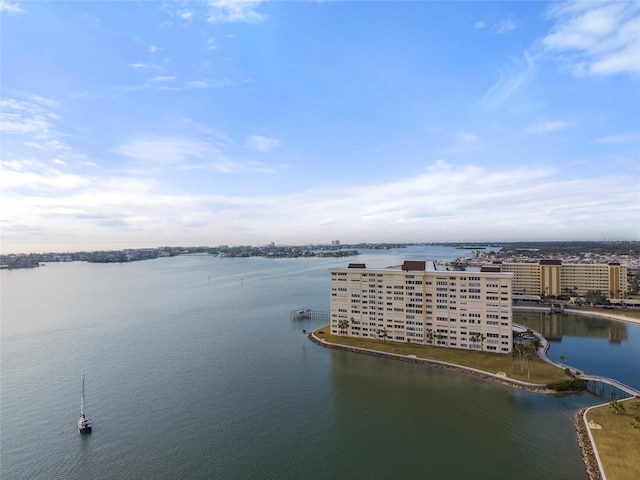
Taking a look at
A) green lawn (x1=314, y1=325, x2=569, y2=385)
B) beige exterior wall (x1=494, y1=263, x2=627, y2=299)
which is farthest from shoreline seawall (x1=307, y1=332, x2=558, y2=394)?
beige exterior wall (x1=494, y1=263, x2=627, y2=299)

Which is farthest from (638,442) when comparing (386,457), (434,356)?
(434,356)

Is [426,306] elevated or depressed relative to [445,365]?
elevated

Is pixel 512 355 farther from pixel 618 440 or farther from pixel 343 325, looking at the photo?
pixel 343 325

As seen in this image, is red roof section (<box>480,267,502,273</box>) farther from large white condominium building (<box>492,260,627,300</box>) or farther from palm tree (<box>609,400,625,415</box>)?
large white condominium building (<box>492,260,627,300</box>)

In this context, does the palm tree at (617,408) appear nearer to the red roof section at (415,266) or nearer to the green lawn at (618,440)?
the green lawn at (618,440)

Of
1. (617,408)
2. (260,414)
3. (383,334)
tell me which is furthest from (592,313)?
(260,414)
